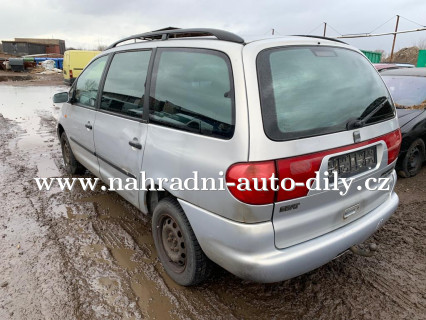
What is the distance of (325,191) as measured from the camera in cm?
195

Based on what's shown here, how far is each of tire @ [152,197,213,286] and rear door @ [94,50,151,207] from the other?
0.40 m

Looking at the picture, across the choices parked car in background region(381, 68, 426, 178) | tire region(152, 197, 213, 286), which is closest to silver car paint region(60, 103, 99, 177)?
tire region(152, 197, 213, 286)

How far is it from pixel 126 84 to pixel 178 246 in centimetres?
157

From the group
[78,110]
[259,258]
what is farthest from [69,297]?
[78,110]

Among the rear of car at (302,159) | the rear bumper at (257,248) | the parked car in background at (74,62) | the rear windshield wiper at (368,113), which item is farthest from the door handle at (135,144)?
the parked car in background at (74,62)

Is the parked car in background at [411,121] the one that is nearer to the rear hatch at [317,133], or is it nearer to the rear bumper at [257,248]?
the rear hatch at [317,133]

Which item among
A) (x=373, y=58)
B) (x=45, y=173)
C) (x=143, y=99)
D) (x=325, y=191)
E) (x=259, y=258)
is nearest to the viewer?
(x=259, y=258)

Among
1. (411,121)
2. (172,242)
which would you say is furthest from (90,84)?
(411,121)

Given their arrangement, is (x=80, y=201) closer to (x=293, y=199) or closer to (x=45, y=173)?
(x=45, y=173)

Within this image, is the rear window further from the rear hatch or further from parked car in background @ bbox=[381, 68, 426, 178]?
parked car in background @ bbox=[381, 68, 426, 178]

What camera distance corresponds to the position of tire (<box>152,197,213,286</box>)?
2.25 metres

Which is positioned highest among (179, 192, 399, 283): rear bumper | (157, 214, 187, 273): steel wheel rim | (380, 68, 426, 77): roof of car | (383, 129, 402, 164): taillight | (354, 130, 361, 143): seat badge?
(380, 68, 426, 77): roof of car

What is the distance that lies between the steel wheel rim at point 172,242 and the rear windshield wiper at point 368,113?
1419 mm

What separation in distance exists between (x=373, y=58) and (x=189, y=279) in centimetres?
2043
